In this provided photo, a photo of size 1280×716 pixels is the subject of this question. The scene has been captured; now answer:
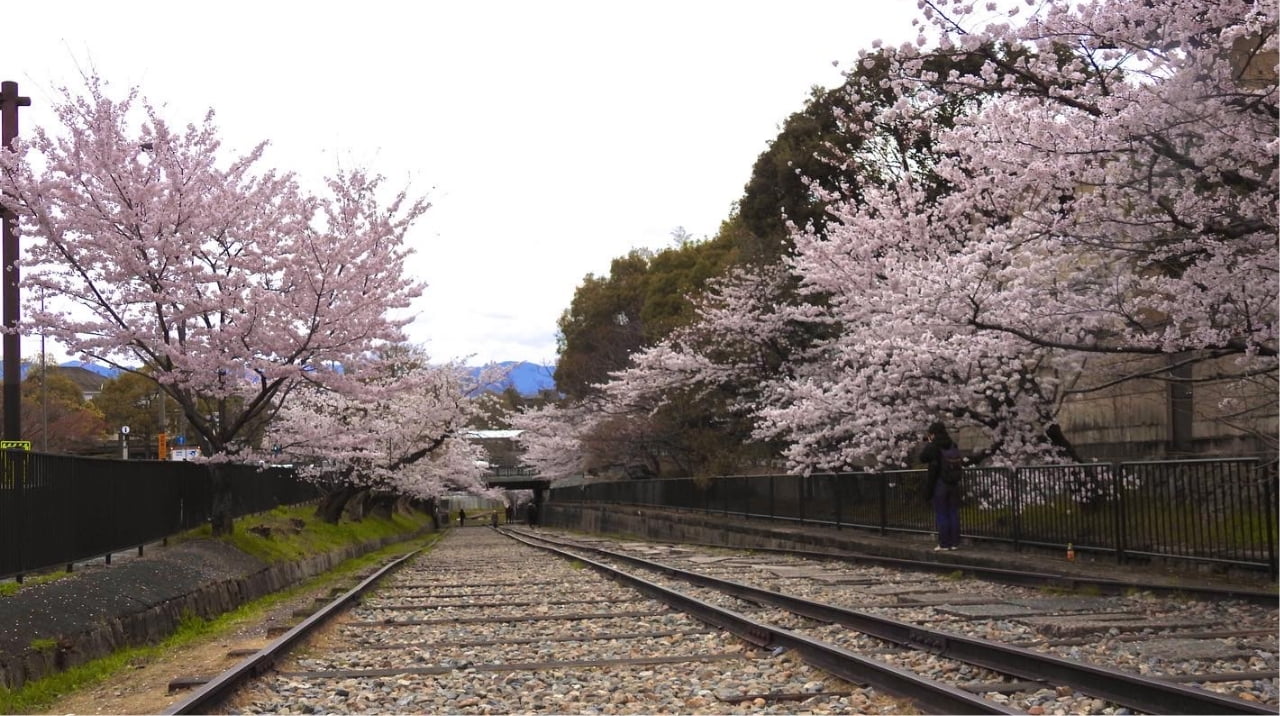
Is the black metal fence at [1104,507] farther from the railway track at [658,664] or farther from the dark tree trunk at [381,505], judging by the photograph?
the dark tree trunk at [381,505]

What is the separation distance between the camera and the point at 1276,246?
28.8 ft

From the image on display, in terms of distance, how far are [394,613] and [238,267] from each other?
28.8 feet

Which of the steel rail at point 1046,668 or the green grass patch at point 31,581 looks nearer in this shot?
the steel rail at point 1046,668

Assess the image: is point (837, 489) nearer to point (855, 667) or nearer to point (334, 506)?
point (855, 667)

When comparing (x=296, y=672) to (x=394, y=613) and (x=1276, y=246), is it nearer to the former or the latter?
(x=394, y=613)

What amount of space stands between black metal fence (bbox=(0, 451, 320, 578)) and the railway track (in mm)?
3032

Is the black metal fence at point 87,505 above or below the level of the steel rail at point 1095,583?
above

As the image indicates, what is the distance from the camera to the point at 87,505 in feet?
41.7

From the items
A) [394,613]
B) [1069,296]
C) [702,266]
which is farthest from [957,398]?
[702,266]

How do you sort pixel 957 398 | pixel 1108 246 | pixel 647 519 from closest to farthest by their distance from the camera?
pixel 1108 246, pixel 957 398, pixel 647 519

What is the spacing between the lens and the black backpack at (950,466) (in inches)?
593

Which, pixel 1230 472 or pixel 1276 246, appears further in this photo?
pixel 1230 472

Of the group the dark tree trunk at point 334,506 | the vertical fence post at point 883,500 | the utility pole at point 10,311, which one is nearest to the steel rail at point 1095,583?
the vertical fence post at point 883,500

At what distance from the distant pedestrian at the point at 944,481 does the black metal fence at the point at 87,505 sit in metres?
10.8
